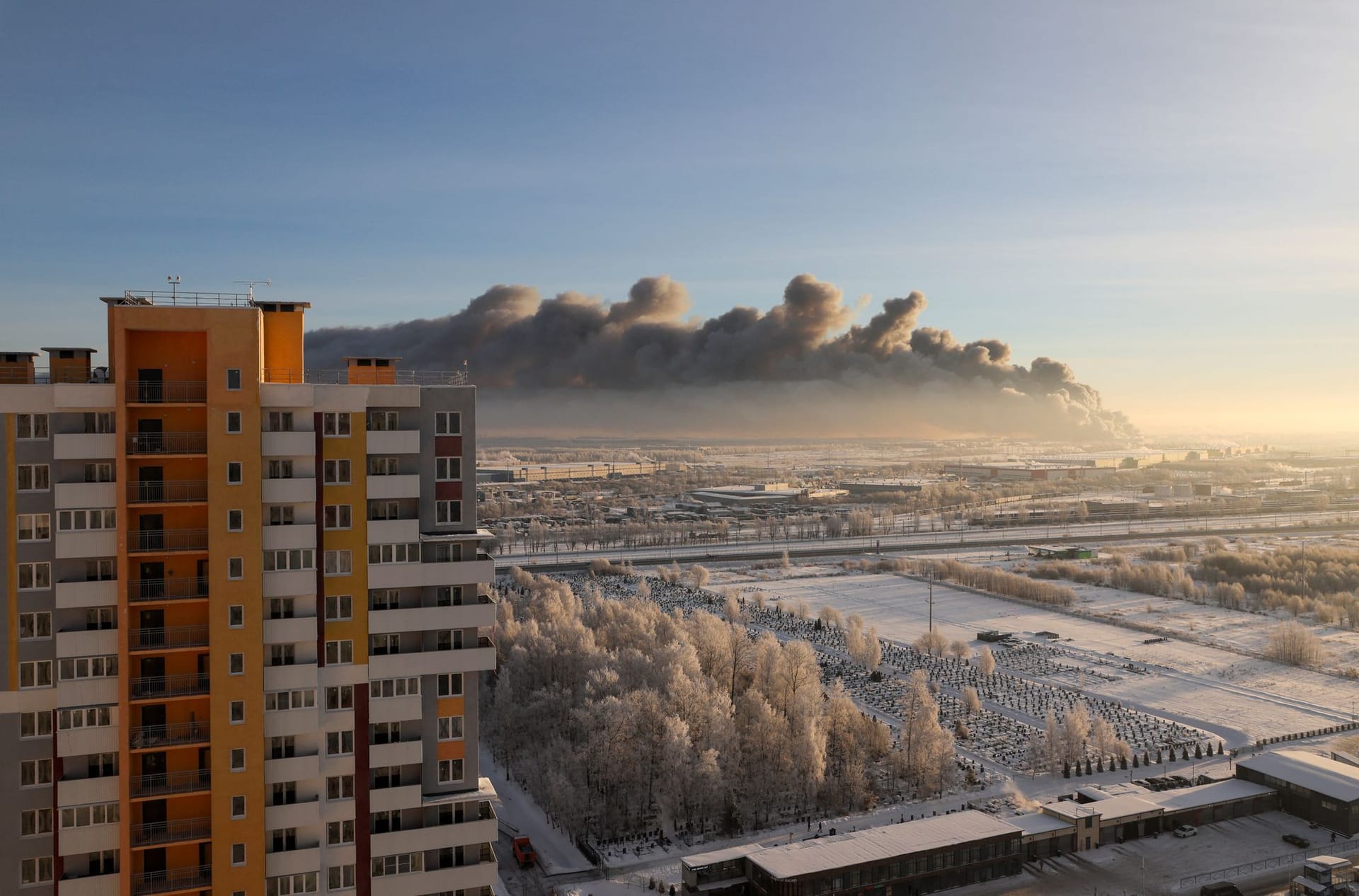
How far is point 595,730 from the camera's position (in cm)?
2423

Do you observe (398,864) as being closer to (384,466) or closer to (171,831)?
(171,831)

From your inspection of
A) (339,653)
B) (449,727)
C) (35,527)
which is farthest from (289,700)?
(35,527)

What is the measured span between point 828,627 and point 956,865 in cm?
2348

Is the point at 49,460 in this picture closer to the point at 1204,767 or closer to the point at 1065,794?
the point at 1065,794

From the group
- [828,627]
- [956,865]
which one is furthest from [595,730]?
[828,627]

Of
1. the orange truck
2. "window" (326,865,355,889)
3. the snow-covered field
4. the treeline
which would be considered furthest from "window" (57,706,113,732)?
the snow-covered field

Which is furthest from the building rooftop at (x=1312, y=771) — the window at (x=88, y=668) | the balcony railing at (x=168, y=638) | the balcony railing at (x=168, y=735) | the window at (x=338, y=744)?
the window at (x=88, y=668)

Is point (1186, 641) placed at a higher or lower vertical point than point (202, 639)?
lower

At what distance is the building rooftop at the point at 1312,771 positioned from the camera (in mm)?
22484

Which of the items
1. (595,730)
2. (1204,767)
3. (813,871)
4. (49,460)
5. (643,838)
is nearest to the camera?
(49,460)

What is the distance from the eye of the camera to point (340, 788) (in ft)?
39.9

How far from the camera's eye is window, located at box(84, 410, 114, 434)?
37.8ft

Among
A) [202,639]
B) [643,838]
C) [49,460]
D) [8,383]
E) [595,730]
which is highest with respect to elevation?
[8,383]

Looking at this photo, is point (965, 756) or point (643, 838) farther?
point (965, 756)
